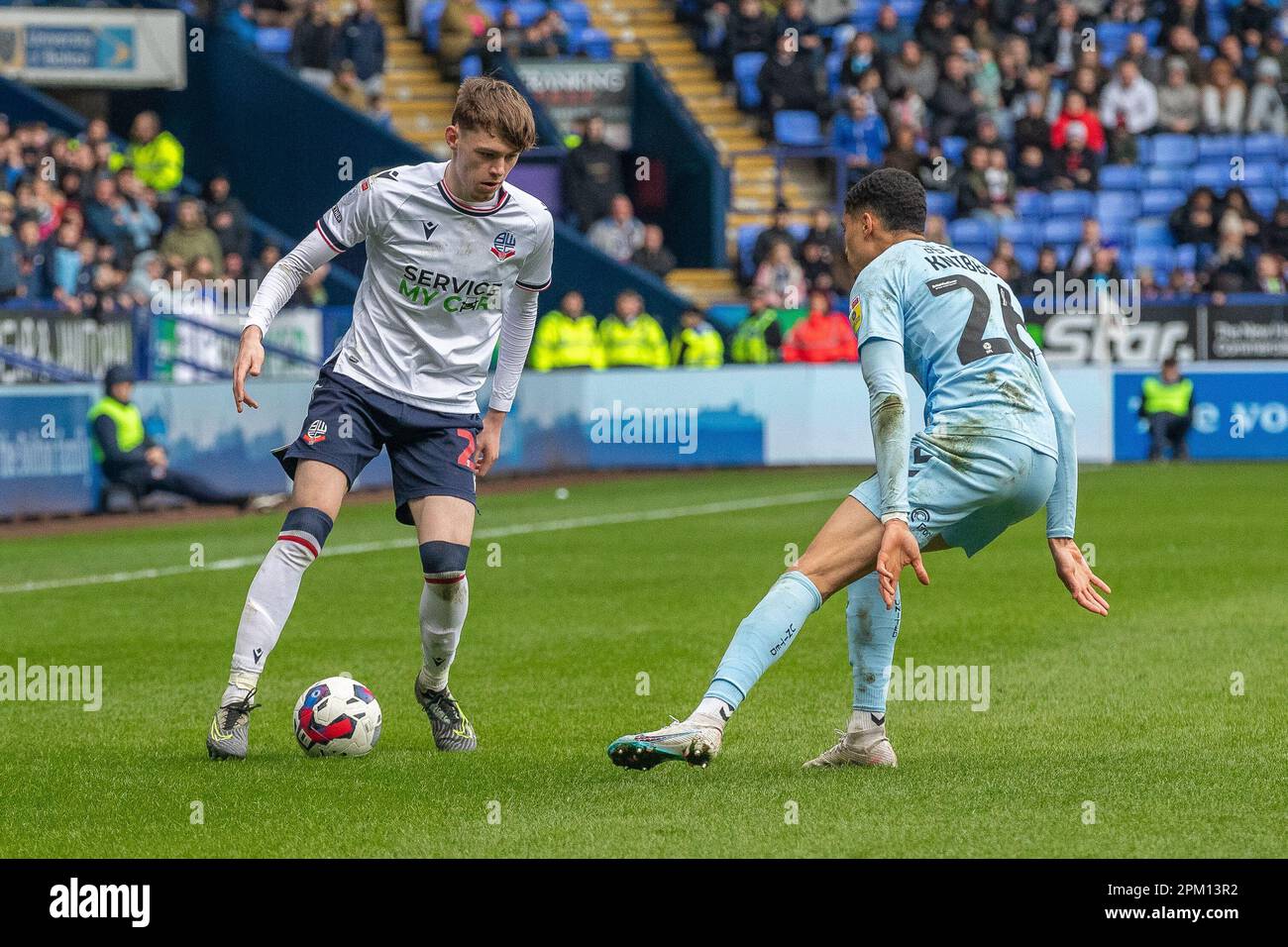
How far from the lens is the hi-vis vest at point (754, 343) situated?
23.5m

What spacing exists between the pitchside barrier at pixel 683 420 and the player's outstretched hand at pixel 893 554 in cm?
1262

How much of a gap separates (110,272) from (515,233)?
14.4 metres

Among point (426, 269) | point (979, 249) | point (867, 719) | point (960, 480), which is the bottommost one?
point (979, 249)

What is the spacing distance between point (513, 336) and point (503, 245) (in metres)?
0.56

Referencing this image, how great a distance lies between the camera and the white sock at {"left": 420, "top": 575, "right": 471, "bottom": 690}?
277 inches

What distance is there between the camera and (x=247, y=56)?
83.4ft

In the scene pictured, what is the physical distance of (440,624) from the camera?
23.4ft

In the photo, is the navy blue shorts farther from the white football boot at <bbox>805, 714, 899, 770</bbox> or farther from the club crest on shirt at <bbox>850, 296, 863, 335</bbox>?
the club crest on shirt at <bbox>850, 296, 863, 335</bbox>

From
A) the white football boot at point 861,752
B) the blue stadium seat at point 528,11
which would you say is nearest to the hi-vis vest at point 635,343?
the blue stadium seat at point 528,11

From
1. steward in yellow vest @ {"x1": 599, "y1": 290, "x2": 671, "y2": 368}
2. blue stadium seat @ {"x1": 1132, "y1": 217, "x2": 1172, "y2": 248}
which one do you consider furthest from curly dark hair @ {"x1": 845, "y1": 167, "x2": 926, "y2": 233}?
blue stadium seat @ {"x1": 1132, "y1": 217, "x2": 1172, "y2": 248}

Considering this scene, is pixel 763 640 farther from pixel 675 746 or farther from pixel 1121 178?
pixel 1121 178

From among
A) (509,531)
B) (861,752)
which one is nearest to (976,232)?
(509,531)

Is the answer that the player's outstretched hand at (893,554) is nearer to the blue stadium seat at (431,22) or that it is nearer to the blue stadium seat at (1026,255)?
the blue stadium seat at (1026,255)

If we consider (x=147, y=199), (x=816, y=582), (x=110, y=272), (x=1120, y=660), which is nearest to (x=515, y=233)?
(x=816, y=582)
